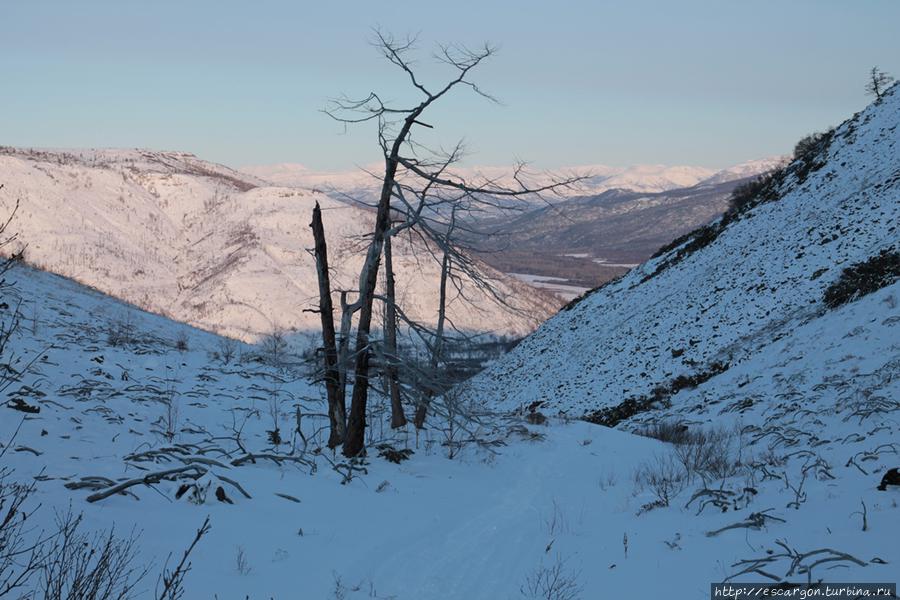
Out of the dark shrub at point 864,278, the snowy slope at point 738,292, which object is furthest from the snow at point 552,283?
the dark shrub at point 864,278

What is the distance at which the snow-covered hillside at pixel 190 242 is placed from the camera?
63.5m

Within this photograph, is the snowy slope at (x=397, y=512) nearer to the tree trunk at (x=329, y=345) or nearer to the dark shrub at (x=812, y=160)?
the tree trunk at (x=329, y=345)

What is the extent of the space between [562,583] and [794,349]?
47.8ft

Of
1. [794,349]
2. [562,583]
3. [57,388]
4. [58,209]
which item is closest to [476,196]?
[562,583]

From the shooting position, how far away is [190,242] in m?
81.2

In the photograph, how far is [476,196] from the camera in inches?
340

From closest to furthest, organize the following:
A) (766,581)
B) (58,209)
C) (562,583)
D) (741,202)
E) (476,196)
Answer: (766,581)
(562,583)
(476,196)
(741,202)
(58,209)

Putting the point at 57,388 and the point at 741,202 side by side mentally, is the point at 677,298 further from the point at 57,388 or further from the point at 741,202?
the point at 57,388

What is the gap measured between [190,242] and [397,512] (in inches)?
3226

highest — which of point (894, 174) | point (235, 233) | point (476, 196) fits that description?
point (235, 233)

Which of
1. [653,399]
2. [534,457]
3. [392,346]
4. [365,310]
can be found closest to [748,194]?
[653,399]

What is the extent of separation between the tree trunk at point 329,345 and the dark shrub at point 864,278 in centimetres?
1533

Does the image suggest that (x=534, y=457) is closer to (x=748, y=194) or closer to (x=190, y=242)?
(x=748, y=194)

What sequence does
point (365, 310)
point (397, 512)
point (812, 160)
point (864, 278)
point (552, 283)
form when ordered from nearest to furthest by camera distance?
point (397, 512)
point (365, 310)
point (864, 278)
point (812, 160)
point (552, 283)
